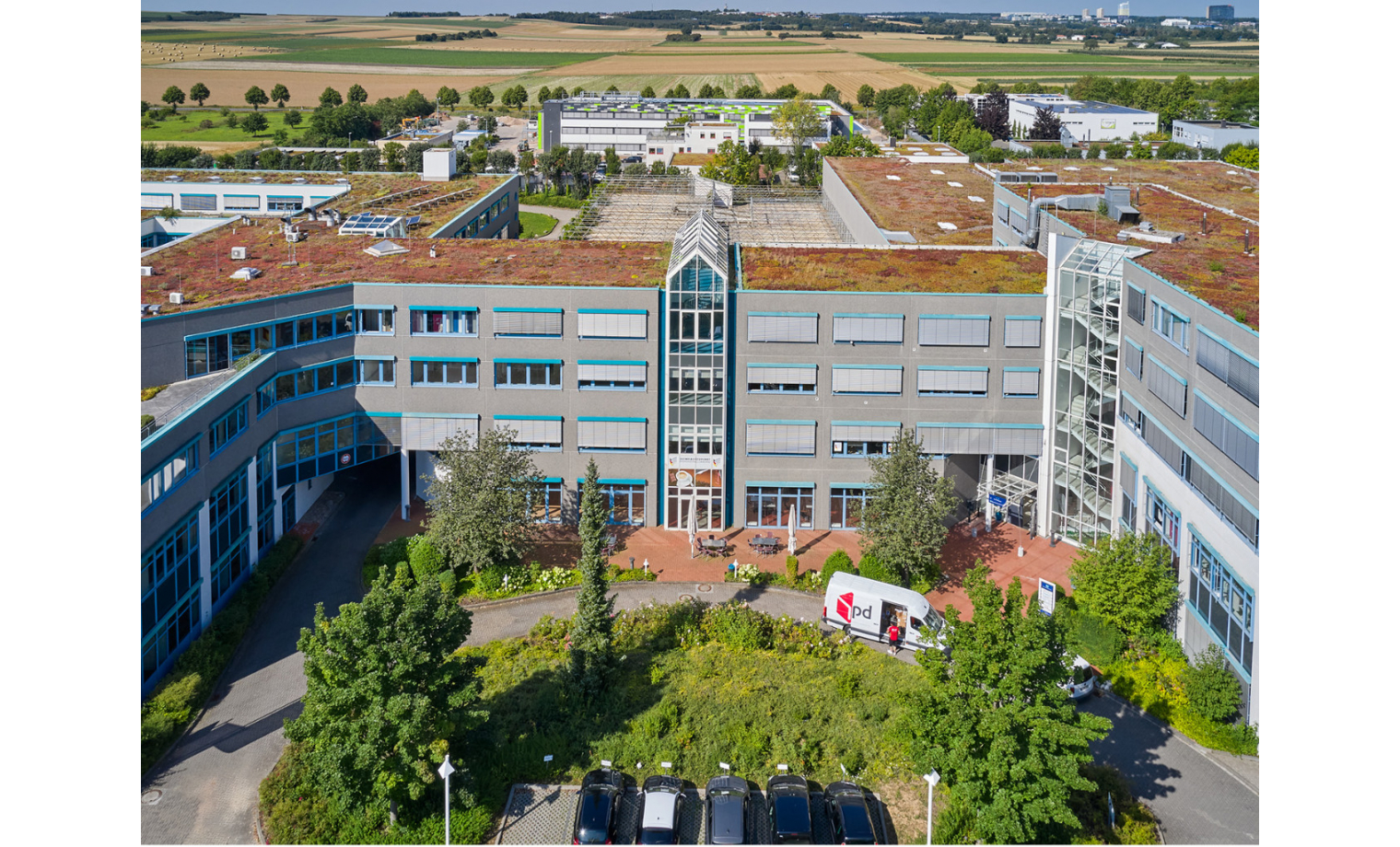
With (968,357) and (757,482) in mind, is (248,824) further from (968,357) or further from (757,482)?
(968,357)

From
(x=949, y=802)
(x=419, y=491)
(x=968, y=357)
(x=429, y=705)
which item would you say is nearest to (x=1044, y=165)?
(x=968, y=357)

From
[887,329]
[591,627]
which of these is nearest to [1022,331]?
[887,329]

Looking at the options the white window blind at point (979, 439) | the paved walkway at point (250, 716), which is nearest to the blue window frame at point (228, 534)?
the paved walkway at point (250, 716)

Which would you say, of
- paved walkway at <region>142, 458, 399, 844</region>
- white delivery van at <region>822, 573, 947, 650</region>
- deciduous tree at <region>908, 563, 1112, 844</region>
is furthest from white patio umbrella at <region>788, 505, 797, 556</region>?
deciduous tree at <region>908, 563, 1112, 844</region>

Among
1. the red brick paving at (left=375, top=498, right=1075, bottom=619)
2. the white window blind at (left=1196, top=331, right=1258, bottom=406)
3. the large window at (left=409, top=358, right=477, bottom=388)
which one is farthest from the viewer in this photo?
the large window at (left=409, top=358, right=477, bottom=388)

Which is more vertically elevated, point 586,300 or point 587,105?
point 587,105

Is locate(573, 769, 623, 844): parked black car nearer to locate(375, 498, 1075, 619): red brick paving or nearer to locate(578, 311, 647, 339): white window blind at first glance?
locate(375, 498, 1075, 619): red brick paving
